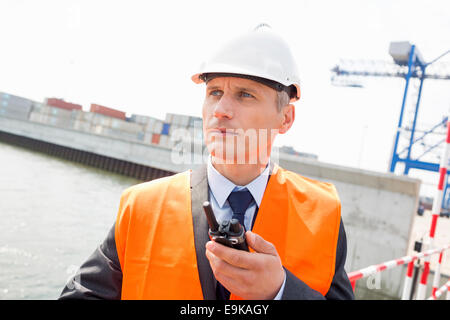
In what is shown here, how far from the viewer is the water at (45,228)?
23.1ft

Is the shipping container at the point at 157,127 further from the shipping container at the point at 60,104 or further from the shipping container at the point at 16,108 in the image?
the shipping container at the point at 16,108

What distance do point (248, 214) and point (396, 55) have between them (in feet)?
74.4

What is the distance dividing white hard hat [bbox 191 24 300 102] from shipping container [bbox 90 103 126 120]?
63.5 m

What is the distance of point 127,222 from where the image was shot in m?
1.33

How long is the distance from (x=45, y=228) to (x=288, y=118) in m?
10.8

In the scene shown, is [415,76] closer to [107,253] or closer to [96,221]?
[96,221]

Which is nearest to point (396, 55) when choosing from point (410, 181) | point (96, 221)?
point (410, 181)

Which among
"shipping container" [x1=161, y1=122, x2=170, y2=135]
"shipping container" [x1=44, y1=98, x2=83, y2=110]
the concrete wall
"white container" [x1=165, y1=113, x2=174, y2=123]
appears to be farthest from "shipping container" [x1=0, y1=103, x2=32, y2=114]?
the concrete wall

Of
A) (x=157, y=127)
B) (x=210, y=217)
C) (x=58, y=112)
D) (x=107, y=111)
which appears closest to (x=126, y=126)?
(x=107, y=111)

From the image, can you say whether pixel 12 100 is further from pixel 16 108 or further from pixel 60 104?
pixel 60 104

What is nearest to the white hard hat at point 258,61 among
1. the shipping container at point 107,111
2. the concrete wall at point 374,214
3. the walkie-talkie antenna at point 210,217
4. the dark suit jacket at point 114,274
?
the dark suit jacket at point 114,274

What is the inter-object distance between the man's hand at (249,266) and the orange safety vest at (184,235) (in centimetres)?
34

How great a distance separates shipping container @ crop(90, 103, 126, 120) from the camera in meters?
60.0

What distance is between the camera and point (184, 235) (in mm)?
1295
